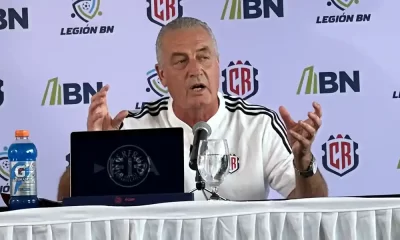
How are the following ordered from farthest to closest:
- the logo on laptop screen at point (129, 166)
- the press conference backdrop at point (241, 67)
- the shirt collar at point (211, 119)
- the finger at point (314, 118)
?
the press conference backdrop at point (241, 67), the shirt collar at point (211, 119), the finger at point (314, 118), the logo on laptop screen at point (129, 166)

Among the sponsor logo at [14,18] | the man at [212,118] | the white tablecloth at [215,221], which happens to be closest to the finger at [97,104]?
the man at [212,118]

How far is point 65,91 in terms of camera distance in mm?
3580

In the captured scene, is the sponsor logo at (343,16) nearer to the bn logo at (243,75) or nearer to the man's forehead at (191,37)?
the bn logo at (243,75)

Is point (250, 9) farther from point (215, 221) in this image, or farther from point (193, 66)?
point (215, 221)

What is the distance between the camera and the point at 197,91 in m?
2.69

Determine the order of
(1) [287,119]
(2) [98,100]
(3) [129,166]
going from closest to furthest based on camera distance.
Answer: (3) [129,166] → (1) [287,119] → (2) [98,100]

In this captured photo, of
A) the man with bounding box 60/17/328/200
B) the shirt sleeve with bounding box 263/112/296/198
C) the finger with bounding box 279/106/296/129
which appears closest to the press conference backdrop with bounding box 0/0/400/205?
the man with bounding box 60/17/328/200

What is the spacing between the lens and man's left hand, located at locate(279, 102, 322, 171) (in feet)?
6.79

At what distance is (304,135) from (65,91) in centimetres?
177

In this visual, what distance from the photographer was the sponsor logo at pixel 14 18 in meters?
3.59

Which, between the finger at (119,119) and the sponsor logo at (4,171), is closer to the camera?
the finger at (119,119)

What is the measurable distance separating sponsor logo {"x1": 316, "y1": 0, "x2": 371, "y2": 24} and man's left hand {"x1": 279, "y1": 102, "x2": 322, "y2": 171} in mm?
1442

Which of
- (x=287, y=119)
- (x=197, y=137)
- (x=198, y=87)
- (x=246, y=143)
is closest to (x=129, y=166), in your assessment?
(x=197, y=137)

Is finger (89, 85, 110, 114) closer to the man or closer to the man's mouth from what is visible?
the man
